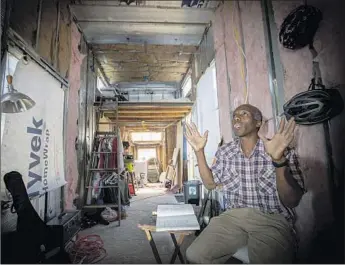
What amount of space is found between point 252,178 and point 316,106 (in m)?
0.59

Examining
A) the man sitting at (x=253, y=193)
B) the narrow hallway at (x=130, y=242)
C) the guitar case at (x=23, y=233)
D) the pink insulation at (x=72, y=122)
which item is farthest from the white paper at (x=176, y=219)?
the pink insulation at (x=72, y=122)

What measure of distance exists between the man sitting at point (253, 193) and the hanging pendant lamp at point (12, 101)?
3.66 ft

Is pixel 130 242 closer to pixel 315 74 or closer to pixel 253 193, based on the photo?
pixel 253 193

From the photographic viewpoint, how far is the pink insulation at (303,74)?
1096mm

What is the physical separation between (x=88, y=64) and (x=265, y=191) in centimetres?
366

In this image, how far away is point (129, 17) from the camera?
2.86 meters

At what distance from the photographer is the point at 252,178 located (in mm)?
1374

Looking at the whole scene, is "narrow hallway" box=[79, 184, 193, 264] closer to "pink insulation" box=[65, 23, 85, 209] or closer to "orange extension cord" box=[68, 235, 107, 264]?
"orange extension cord" box=[68, 235, 107, 264]

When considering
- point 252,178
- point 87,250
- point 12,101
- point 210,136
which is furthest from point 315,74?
point 87,250

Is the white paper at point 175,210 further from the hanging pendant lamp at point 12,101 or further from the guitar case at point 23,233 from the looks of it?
the hanging pendant lamp at point 12,101

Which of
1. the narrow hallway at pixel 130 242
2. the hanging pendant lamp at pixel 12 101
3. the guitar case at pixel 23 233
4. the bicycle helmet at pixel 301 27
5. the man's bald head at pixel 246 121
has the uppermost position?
the bicycle helmet at pixel 301 27

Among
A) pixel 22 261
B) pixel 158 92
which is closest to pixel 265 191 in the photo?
pixel 22 261

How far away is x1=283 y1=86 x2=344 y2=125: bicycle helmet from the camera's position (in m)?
1.03

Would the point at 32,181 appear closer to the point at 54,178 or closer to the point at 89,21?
→ the point at 54,178
